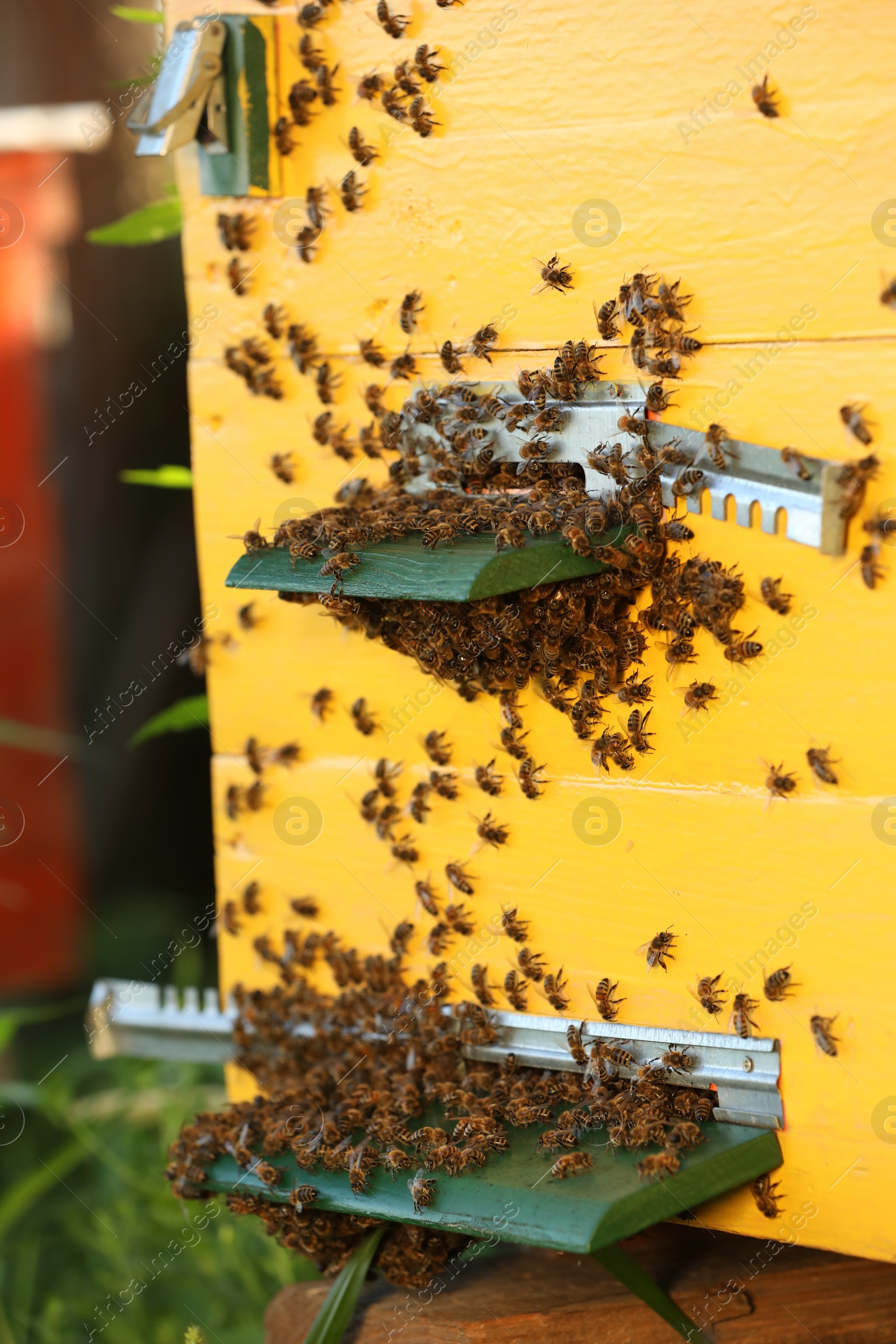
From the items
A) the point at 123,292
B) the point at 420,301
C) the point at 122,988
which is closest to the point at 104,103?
the point at 123,292

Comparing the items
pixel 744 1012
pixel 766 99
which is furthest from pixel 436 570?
pixel 744 1012

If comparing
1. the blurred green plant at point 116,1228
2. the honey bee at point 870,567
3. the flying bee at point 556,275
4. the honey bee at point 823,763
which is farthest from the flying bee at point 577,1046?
the blurred green plant at point 116,1228

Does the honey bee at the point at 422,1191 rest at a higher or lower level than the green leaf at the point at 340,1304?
higher

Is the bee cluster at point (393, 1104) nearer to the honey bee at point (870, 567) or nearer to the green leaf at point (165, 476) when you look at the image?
the honey bee at point (870, 567)

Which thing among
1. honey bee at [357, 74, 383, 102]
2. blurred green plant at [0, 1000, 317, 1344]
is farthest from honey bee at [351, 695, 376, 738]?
blurred green plant at [0, 1000, 317, 1344]

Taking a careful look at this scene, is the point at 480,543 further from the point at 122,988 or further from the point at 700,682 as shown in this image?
the point at 122,988

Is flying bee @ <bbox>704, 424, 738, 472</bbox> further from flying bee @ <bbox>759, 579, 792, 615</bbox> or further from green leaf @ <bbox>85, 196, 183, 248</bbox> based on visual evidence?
green leaf @ <bbox>85, 196, 183, 248</bbox>
